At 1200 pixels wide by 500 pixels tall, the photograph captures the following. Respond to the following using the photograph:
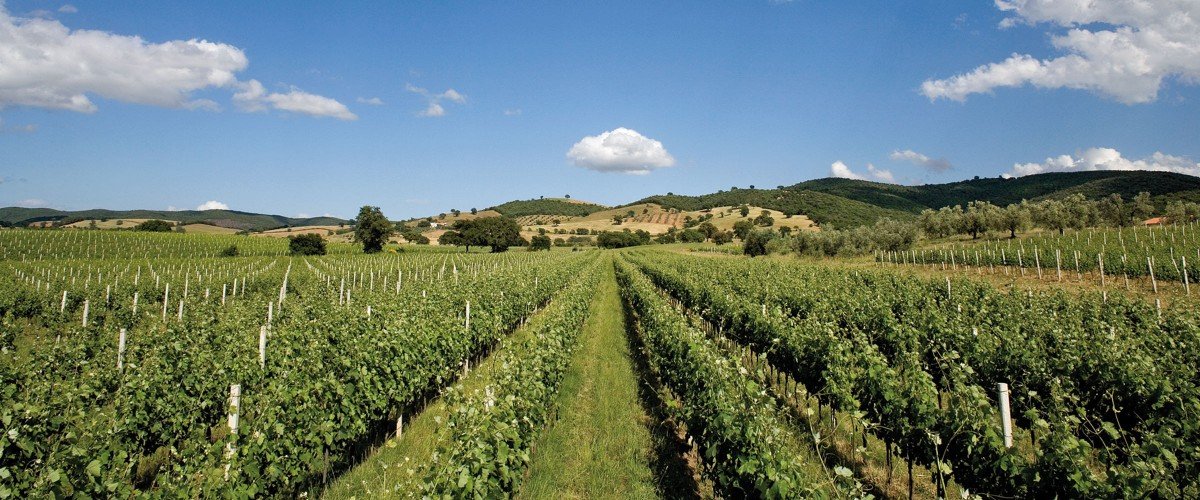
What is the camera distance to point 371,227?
69250 mm

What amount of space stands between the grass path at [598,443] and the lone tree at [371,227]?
2569 inches

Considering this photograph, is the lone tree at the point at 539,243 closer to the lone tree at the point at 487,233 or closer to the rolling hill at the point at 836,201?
the lone tree at the point at 487,233

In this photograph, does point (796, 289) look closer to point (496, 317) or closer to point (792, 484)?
point (496, 317)

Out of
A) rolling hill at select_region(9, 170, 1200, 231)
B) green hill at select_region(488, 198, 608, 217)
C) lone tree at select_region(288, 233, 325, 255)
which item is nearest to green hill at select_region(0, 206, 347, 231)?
rolling hill at select_region(9, 170, 1200, 231)

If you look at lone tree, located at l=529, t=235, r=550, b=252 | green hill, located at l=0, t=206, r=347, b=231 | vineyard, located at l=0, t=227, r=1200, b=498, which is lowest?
vineyard, located at l=0, t=227, r=1200, b=498

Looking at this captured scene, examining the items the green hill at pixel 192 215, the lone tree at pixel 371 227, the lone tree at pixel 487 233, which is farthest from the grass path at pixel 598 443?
the green hill at pixel 192 215

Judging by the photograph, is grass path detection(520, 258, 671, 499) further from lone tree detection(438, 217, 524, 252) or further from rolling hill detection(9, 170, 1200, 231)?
rolling hill detection(9, 170, 1200, 231)

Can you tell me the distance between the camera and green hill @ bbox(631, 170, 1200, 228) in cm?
9494

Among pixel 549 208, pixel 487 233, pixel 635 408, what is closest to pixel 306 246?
pixel 487 233

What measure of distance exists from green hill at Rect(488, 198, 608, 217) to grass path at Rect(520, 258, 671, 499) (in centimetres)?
14657

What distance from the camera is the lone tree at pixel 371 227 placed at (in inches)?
2709

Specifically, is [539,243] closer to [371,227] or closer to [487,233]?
[487,233]

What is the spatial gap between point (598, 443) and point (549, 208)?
6701 inches

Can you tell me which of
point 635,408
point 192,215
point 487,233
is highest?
point 192,215
